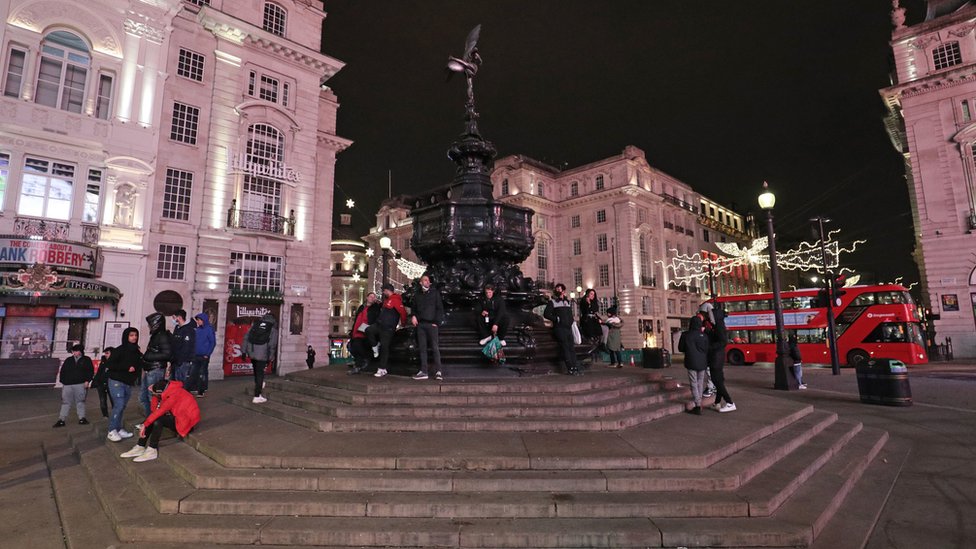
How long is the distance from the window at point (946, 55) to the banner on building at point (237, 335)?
43.0 metres

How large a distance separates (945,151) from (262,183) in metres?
40.4

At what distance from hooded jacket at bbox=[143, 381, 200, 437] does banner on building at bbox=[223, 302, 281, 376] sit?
16.2 metres

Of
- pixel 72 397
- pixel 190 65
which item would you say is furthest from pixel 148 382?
pixel 190 65

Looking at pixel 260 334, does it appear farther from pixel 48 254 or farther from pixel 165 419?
pixel 48 254

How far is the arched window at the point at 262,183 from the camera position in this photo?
22.4 m

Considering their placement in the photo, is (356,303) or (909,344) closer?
(909,344)

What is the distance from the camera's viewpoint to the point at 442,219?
32.9 feet

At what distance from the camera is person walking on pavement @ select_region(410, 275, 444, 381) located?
7.64 metres

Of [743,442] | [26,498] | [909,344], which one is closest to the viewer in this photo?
[26,498]

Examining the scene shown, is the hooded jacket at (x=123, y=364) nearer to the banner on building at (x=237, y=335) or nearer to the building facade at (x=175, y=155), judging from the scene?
the building facade at (x=175, y=155)

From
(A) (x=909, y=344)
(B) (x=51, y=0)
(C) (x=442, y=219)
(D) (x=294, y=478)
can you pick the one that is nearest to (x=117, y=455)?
(D) (x=294, y=478)

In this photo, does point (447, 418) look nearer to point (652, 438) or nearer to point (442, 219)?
point (652, 438)

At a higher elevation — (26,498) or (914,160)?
(914,160)

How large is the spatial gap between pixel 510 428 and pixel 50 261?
64.4 feet
